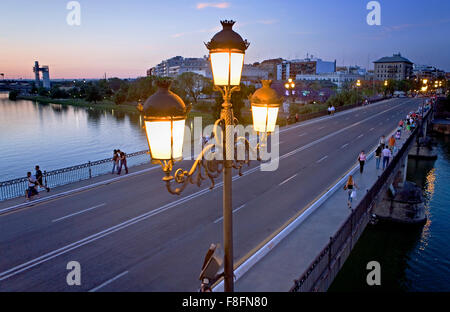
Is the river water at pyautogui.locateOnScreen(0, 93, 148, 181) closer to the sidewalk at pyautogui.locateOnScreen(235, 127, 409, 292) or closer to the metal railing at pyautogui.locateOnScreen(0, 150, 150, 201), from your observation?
the metal railing at pyautogui.locateOnScreen(0, 150, 150, 201)

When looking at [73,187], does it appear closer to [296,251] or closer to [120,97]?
[296,251]

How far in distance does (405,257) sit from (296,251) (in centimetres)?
1194

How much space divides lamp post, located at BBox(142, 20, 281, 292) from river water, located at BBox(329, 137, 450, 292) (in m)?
13.7

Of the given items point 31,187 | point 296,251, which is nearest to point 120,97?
point 31,187

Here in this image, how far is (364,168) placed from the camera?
21016 mm

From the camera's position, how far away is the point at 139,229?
12422mm

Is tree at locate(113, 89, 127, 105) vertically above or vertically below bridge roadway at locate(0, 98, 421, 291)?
above

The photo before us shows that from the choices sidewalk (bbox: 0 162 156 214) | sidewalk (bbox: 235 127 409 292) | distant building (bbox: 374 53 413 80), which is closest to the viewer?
sidewalk (bbox: 235 127 409 292)

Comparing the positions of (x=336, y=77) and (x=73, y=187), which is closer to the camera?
(x=73, y=187)

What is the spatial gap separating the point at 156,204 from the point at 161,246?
401 centimetres

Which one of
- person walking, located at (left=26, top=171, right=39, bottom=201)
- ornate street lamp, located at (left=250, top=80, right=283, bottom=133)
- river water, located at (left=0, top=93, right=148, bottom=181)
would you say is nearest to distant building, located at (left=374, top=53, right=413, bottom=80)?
river water, located at (left=0, top=93, right=148, bottom=181)

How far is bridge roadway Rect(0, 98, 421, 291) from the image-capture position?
9.41 meters

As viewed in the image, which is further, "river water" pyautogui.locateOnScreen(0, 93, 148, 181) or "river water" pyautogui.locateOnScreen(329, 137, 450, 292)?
"river water" pyautogui.locateOnScreen(0, 93, 148, 181)

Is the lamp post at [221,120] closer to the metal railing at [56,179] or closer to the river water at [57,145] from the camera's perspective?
the metal railing at [56,179]
